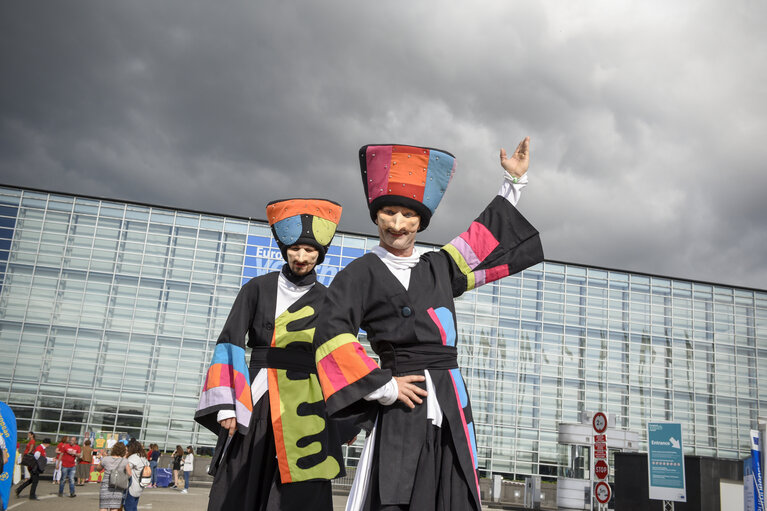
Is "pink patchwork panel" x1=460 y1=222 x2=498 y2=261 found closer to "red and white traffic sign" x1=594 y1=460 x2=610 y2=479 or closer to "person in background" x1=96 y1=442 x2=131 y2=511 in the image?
"person in background" x1=96 y1=442 x2=131 y2=511

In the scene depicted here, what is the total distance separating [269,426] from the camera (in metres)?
3.88

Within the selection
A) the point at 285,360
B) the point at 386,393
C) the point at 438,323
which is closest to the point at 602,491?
the point at 285,360

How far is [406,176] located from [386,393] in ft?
3.19

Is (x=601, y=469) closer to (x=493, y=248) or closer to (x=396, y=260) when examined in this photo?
(x=493, y=248)

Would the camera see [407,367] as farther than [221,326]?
No

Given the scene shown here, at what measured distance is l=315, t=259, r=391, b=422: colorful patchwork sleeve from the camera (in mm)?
2596

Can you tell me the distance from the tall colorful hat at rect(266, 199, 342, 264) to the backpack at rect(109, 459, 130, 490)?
6.31m

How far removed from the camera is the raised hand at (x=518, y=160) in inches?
129

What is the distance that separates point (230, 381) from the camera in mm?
3842

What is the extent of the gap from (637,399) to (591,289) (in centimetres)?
613

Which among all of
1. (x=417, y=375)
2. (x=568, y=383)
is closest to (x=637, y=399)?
(x=568, y=383)

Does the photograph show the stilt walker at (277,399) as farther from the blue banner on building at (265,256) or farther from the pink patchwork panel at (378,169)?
the blue banner on building at (265,256)

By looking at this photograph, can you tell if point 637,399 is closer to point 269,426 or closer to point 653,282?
point 653,282

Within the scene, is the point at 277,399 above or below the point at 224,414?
above
